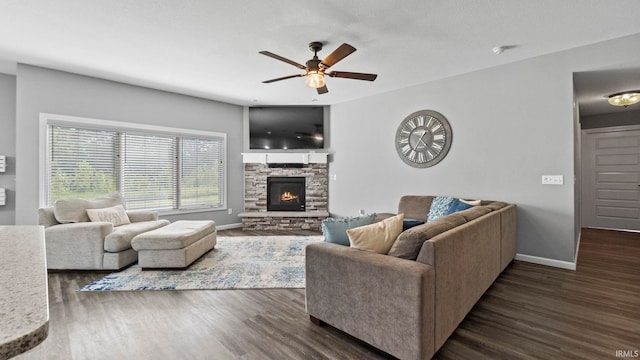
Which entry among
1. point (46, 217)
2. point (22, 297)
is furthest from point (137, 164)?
point (22, 297)

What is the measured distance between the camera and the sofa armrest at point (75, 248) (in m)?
3.34

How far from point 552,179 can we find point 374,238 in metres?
2.97

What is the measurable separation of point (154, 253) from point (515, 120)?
4.98m

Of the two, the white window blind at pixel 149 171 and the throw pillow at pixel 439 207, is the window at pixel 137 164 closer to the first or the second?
the white window blind at pixel 149 171

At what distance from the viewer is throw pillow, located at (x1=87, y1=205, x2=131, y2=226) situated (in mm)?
3740

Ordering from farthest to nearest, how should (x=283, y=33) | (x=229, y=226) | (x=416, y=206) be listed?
1. (x=229, y=226)
2. (x=416, y=206)
3. (x=283, y=33)

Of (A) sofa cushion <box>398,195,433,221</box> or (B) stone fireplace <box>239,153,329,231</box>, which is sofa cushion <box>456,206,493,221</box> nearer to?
(A) sofa cushion <box>398,195,433,221</box>

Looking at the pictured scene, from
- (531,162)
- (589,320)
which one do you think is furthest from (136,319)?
(531,162)

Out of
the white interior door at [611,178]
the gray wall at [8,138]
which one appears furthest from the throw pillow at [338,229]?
the white interior door at [611,178]

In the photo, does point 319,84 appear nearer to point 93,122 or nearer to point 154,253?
point 154,253

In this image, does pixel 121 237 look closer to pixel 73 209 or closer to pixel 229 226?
pixel 73 209

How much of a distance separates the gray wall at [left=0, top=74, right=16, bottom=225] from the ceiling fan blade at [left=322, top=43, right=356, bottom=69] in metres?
5.02

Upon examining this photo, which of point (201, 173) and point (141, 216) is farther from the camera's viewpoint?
point (201, 173)

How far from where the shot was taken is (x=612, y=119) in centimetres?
556
